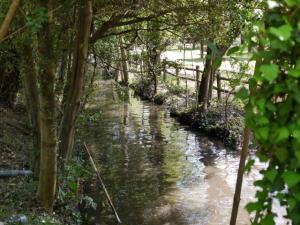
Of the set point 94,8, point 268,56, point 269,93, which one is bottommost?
point 269,93

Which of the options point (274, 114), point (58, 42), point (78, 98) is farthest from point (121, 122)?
point (274, 114)

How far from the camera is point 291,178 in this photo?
1937 millimetres

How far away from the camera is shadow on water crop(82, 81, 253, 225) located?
9.32m

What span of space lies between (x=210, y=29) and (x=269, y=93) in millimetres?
7595

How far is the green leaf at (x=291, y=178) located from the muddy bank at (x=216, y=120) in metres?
12.4

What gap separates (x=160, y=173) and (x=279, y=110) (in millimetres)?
10271

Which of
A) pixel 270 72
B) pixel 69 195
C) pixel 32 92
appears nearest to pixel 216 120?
pixel 69 195

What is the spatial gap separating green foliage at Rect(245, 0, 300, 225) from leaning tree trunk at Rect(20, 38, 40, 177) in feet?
16.6

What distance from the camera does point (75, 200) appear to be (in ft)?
26.2

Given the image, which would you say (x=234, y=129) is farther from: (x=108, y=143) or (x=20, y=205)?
(x=20, y=205)

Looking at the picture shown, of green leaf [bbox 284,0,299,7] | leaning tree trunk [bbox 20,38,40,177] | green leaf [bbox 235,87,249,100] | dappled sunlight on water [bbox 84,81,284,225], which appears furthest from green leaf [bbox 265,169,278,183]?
dappled sunlight on water [bbox 84,81,284,225]

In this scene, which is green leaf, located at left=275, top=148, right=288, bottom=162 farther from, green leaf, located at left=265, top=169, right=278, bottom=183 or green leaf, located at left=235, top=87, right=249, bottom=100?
green leaf, located at left=235, top=87, right=249, bottom=100

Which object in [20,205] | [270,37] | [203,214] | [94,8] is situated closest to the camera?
[270,37]

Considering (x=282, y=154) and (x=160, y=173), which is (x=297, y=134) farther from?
(x=160, y=173)
